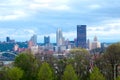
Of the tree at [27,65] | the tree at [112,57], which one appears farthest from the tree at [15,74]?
the tree at [112,57]

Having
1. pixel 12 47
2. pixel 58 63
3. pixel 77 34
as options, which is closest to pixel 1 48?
Result: pixel 12 47

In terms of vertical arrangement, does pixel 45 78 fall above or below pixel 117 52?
below

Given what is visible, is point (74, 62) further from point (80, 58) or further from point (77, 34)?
point (77, 34)

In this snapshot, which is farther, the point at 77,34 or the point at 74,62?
the point at 77,34

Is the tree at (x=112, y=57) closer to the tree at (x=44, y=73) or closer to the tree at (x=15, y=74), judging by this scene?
the tree at (x=44, y=73)

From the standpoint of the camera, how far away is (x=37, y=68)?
46000mm

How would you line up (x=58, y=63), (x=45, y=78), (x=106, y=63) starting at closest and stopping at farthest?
(x=45, y=78) → (x=106, y=63) → (x=58, y=63)

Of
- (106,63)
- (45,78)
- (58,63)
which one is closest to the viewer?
(45,78)

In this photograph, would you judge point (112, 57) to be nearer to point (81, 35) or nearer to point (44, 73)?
point (44, 73)

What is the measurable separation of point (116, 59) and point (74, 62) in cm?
554

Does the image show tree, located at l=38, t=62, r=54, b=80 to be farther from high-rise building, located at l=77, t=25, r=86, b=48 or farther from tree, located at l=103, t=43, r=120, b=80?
high-rise building, located at l=77, t=25, r=86, b=48

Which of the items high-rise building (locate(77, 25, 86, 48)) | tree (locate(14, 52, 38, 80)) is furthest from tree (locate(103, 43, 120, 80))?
high-rise building (locate(77, 25, 86, 48))

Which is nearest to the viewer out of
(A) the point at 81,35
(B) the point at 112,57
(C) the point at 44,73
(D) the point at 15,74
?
(C) the point at 44,73

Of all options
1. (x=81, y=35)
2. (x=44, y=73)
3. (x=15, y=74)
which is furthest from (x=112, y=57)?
(x=81, y=35)
